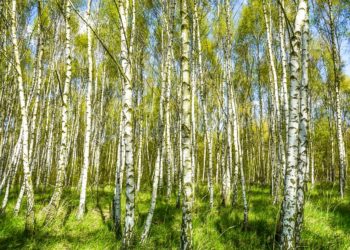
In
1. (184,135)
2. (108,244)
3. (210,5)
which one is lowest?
(108,244)

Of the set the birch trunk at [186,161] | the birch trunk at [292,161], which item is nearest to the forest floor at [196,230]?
the birch trunk at [292,161]

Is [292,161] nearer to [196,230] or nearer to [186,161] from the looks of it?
[186,161]

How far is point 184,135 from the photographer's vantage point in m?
3.33

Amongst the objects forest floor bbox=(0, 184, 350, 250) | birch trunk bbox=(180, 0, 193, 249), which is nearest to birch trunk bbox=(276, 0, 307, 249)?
forest floor bbox=(0, 184, 350, 250)

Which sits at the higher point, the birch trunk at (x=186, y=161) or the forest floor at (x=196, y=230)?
the birch trunk at (x=186, y=161)

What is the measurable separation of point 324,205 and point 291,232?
4.75 metres

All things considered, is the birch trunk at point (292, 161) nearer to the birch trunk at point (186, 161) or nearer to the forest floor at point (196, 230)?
the forest floor at point (196, 230)

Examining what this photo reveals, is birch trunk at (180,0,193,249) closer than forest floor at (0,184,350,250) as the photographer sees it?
Yes

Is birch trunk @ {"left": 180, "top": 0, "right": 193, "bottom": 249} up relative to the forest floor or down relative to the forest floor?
up

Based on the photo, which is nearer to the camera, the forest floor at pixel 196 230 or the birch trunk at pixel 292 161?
the birch trunk at pixel 292 161

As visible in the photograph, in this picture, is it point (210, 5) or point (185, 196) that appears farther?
point (210, 5)

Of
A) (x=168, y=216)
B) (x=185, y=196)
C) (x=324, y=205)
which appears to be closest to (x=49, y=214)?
(x=168, y=216)

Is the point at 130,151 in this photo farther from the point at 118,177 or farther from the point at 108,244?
the point at 118,177

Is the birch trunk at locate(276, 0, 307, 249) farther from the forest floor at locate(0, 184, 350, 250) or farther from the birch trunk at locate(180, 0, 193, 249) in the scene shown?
the birch trunk at locate(180, 0, 193, 249)
